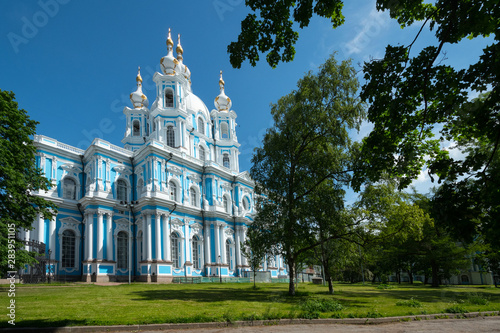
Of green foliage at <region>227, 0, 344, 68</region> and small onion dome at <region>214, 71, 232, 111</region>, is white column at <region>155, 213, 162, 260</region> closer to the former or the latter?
small onion dome at <region>214, 71, 232, 111</region>

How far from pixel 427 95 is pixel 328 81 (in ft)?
42.7

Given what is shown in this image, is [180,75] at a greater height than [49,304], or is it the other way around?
[180,75]

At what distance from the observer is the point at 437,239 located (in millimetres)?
31766

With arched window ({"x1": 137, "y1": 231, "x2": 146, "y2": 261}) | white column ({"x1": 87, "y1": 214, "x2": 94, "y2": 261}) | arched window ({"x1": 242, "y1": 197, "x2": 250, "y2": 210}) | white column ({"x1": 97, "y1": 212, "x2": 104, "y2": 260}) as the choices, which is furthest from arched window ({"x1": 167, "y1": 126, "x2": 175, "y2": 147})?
white column ({"x1": 87, "y1": 214, "x2": 94, "y2": 261})

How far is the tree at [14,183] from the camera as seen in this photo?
13453 millimetres

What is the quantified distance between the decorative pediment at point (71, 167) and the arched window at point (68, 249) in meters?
5.69

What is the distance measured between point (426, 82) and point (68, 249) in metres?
30.0

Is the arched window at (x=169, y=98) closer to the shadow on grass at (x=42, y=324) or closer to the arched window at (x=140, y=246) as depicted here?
the arched window at (x=140, y=246)

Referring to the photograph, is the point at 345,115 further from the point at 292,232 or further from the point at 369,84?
the point at 369,84

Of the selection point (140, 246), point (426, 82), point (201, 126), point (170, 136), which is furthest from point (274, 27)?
point (201, 126)

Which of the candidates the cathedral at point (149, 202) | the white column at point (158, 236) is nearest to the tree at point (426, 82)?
the cathedral at point (149, 202)

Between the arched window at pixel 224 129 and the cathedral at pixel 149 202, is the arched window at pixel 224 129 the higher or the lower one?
the higher one

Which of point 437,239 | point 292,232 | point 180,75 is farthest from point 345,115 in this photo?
point 180,75

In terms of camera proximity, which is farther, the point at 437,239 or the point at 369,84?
the point at 437,239
